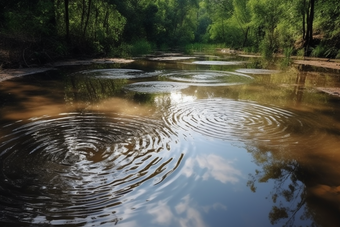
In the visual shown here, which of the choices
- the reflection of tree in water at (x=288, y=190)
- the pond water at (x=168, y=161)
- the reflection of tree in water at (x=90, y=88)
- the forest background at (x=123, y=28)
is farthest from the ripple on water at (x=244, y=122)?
the forest background at (x=123, y=28)

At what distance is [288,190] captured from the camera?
3918 mm

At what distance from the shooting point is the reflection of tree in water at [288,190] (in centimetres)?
330

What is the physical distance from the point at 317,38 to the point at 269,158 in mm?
28285

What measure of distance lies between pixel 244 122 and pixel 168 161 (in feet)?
9.31

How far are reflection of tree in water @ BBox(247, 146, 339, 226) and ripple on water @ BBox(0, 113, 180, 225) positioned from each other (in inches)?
59.0

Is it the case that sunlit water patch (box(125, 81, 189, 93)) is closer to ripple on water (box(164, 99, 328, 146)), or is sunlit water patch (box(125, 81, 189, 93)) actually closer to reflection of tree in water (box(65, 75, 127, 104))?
reflection of tree in water (box(65, 75, 127, 104))

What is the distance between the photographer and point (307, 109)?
8.12 m

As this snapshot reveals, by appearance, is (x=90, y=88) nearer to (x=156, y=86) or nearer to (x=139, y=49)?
(x=156, y=86)

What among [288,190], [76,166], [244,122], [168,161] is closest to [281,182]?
[288,190]

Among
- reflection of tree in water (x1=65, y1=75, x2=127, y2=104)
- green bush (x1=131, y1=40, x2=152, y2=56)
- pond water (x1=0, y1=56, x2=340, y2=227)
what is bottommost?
pond water (x1=0, y1=56, x2=340, y2=227)

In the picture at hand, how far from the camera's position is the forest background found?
1750cm

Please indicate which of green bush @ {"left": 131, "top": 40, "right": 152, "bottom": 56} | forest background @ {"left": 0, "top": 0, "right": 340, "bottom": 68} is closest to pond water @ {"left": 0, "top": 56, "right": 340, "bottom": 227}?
forest background @ {"left": 0, "top": 0, "right": 340, "bottom": 68}

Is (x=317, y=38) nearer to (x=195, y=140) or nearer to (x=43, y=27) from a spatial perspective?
(x=43, y=27)

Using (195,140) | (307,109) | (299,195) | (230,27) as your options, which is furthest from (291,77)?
(230,27)
